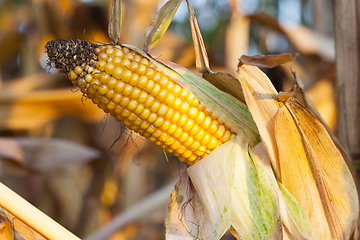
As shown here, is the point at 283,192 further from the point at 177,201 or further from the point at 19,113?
the point at 19,113

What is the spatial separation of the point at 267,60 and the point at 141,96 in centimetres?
26

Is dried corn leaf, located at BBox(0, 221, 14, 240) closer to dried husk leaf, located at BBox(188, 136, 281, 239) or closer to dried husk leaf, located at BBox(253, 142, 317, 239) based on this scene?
dried husk leaf, located at BBox(188, 136, 281, 239)

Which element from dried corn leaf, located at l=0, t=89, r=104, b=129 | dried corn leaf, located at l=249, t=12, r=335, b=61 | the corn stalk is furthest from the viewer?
dried corn leaf, located at l=249, t=12, r=335, b=61

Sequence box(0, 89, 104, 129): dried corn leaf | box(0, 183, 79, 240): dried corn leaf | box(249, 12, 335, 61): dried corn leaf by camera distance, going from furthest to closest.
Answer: box(249, 12, 335, 61): dried corn leaf
box(0, 89, 104, 129): dried corn leaf
box(0, 183, 79, 240): dried corn leaf

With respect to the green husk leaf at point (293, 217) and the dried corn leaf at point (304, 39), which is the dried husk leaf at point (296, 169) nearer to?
the green husk leaf at point (293, 217)

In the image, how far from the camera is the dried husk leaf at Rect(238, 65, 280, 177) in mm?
588

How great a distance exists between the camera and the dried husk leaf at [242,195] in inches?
23.3

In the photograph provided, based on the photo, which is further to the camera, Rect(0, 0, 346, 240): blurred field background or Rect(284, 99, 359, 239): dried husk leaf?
Rect(0, 0, 346, 240): blurred field background

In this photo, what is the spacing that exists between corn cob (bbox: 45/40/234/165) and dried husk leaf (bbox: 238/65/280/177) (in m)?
0.08

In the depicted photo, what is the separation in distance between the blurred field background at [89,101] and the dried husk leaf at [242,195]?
75cm

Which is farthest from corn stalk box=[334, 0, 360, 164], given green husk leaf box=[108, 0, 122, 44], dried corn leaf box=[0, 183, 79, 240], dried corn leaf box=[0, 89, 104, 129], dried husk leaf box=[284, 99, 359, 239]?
dried corn leaf box=[0, 89, 104, 129]

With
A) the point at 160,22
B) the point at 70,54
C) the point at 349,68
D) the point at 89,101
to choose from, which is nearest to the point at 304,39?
the point at 349,68

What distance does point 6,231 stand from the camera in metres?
0.50

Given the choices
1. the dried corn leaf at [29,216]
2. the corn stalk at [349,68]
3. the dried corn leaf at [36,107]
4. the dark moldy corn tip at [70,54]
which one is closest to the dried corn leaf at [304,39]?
the corn stalk at [349,68]
